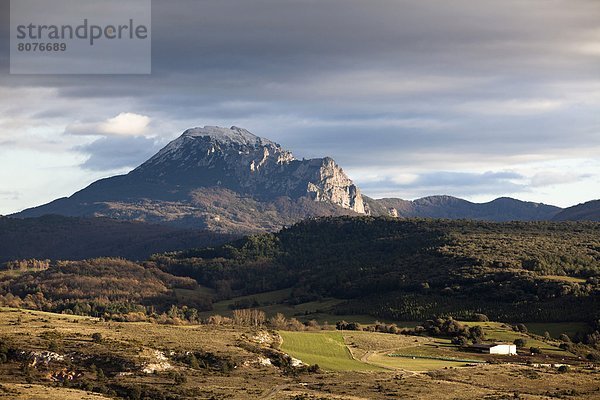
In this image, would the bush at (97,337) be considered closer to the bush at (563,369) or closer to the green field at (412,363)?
the green field at (412,363)

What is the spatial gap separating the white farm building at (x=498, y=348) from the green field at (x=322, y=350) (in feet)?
90.1

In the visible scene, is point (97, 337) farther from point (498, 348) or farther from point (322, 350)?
point (498, 348)

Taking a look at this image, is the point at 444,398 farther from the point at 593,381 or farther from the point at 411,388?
the point at 593,381

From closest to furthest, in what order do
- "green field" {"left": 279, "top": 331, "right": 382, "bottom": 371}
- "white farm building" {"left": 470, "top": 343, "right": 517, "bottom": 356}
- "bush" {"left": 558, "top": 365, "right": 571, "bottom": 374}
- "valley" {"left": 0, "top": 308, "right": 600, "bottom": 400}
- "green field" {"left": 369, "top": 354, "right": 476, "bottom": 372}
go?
1. "valley" {"left": 0, "top": 308, "right": 600, "bottom": 400}
2. "green field" {"left": 279, "top": 331, "right": 382, "bottom": 371}
3. "green field" {"left": 369, "top": 354, "right": 476, "bottom": 372}
4. "bush" {"left": 558, "top": 365, "right": 571, "bottom": 374}
5. "white farm building" {"left": 470, "top": 343, "right": 517, "bottom": 356}

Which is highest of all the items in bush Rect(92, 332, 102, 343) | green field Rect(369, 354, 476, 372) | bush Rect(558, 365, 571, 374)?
bush Rect(92, 332, 102, 343)

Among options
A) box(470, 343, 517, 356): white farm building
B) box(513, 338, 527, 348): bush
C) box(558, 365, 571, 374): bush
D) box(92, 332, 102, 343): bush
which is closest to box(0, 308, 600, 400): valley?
box(92, 332, 102, 343): bush

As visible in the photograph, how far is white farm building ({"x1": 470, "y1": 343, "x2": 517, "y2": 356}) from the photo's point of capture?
609ft

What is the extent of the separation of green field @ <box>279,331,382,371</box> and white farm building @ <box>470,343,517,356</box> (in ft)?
90.1

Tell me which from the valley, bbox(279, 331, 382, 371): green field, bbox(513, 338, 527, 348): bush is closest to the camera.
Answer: the valley

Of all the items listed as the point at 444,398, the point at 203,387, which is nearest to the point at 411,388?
the point at 444,398

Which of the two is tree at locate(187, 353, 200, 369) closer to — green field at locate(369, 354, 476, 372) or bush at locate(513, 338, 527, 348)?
green field at locate(369, 354, 476, 372)

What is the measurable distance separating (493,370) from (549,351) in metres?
38.8

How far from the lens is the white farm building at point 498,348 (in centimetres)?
18575

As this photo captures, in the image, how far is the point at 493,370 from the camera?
525 feet
